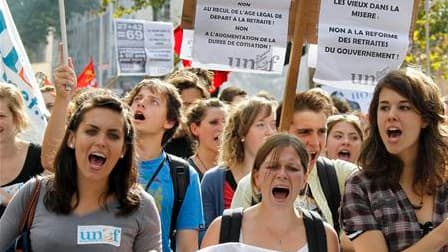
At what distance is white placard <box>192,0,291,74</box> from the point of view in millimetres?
6098

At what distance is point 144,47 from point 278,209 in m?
7.96

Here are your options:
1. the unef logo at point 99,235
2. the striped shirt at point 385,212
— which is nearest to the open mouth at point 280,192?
the striped shirt at point 385,212

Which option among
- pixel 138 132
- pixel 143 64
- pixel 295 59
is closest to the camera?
pixel 295 59

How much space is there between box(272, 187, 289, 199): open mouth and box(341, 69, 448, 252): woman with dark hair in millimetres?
259

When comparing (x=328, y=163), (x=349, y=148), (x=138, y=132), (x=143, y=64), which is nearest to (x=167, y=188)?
(x=138, y=132)

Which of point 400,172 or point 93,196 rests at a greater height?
point 400,172

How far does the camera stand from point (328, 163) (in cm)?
573

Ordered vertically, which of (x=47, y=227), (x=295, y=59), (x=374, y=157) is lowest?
(x=47, y=227)

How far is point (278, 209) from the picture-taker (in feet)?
15.5

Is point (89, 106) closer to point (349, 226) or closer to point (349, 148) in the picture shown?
point (349, 226)

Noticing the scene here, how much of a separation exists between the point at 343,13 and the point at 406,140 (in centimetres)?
142

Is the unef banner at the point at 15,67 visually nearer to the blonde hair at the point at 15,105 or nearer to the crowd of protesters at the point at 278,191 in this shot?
the blonde hair at the point at 15,105

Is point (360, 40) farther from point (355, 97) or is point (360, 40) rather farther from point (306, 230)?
point (355, 97)

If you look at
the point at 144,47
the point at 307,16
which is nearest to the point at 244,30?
the point at 307,16
